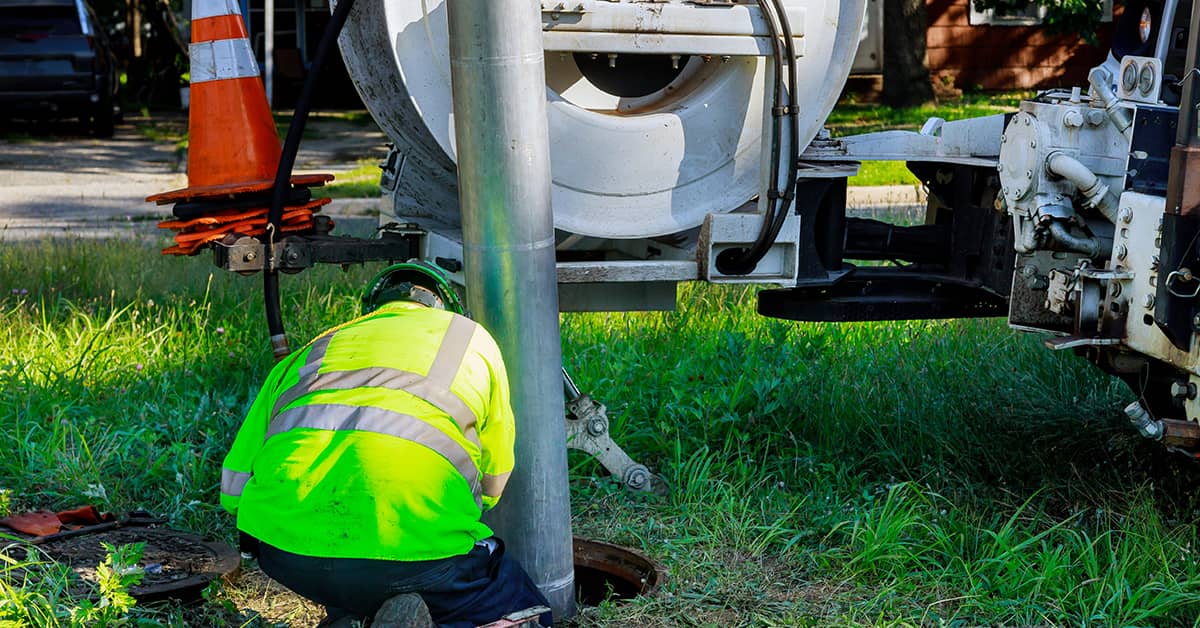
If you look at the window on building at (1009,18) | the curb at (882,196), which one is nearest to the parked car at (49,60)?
the curb at (882,196)

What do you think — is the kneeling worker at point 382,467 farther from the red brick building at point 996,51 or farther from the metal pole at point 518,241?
the red brick building at point 996,51

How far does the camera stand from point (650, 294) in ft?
14.0

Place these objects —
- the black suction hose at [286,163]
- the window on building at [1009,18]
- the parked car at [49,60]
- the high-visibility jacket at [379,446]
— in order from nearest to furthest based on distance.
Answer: the high-visibility jacket at [379,446] < the black suction hose at [286,163] < the parked car at [49,60] < the window on building at [1009,18]

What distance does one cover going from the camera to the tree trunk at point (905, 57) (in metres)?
16.5

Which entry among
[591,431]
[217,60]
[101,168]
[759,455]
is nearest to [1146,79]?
[759,455]

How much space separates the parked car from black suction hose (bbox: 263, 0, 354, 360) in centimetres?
1156

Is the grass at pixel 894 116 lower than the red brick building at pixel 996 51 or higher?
lower

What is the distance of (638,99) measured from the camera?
14.0 ft

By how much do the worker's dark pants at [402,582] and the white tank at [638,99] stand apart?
4.29 feet

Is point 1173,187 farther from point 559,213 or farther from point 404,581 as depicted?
point 404,581

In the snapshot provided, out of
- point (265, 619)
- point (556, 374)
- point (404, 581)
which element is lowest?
point (265, 619)

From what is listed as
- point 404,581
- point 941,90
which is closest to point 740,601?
point 404,581

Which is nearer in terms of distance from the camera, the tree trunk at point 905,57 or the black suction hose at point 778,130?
the black suction hose at point 778,130

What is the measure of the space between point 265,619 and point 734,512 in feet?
4.94
